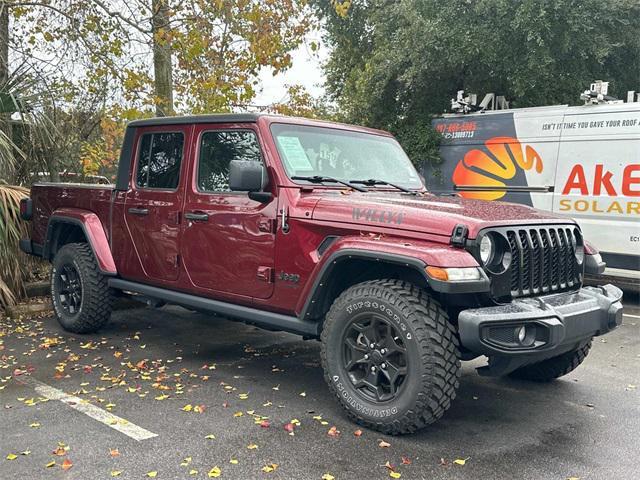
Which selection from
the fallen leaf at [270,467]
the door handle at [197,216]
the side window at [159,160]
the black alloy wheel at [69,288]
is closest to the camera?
the fallen leaf at [270,467]

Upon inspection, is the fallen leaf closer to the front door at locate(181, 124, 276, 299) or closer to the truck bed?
the front door at locate(181, 124, 276, 299)

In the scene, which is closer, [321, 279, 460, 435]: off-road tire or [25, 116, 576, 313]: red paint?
[321, 279, 460, 435]: off-road tire

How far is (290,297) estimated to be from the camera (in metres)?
4.47

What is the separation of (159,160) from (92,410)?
236 centimetres

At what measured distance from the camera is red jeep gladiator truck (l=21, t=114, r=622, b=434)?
370 cm

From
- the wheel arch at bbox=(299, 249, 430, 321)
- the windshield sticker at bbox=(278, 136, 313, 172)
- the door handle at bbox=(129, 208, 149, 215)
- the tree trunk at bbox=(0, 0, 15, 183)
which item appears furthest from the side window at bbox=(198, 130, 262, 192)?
the tree trunk at bbox=(0, 0, 15, 183)

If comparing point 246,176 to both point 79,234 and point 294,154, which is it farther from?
point 79,234

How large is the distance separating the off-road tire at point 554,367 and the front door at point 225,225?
2182 mm

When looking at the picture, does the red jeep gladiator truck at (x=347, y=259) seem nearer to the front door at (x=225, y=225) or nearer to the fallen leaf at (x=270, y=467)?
the front door at (x=225, y=225)

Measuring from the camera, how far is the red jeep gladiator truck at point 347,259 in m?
3.70

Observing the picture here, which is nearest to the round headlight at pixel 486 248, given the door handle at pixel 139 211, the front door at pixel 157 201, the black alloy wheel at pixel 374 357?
the black alloy wheel at pixel 374 357

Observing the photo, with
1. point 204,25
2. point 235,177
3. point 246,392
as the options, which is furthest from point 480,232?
point 204,25

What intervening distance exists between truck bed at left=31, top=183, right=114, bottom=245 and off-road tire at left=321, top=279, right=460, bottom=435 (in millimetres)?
3096

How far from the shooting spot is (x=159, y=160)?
225 inches
